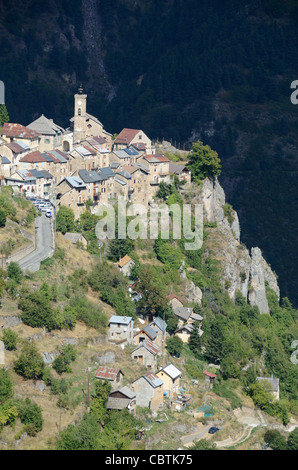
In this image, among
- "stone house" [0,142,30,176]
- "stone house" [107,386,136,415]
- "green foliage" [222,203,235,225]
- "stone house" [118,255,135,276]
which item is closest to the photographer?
"stone house" [107,386,136,415]

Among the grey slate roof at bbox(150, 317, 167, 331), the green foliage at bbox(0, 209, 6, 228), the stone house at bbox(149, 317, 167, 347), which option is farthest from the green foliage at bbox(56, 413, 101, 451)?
the green foliage at bbox(0, 209, 6, 228)

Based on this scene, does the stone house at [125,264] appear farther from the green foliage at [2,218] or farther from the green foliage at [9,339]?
the green foliage at [9,339]

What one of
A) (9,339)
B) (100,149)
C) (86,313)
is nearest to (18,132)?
(100,149)

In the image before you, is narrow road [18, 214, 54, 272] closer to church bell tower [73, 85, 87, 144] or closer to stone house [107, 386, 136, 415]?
stone house [107, 386, 136, 415]

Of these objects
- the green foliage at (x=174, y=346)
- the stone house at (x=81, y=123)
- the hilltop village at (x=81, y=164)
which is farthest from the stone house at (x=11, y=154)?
the green foliage at (x=174, y=346)
